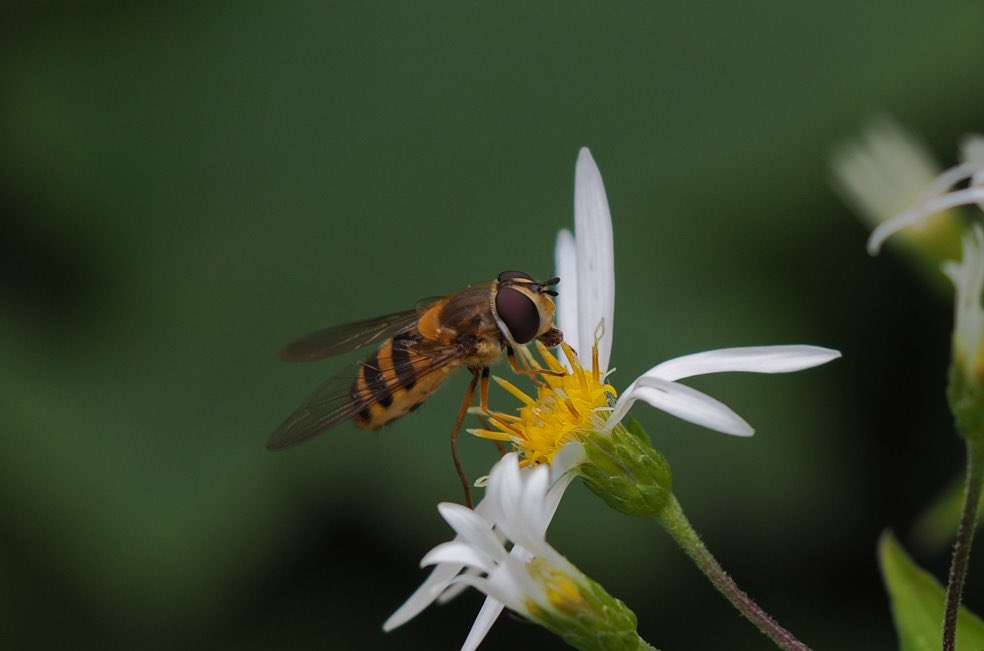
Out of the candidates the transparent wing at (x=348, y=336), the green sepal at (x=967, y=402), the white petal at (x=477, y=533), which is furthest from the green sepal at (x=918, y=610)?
the transparent wing at (x=348, y=336)

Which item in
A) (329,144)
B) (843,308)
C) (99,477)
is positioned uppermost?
(329,144)

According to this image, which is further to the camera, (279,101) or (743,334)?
(279,101)

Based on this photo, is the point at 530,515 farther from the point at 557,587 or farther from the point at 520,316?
the point at 520,316

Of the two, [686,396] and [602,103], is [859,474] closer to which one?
[602,103]

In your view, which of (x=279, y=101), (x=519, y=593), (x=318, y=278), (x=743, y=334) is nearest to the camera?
(x=519, y=593)

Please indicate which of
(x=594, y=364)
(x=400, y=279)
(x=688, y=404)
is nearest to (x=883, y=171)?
(x=400, y=279)

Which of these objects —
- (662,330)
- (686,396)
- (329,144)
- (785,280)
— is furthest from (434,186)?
(686,396)
